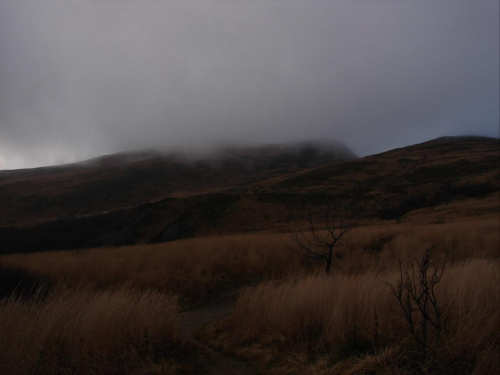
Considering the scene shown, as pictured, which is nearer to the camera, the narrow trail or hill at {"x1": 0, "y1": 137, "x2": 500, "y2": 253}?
the narrow trail

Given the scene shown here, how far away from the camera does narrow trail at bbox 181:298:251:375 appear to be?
464cm

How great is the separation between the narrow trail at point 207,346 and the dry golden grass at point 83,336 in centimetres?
71

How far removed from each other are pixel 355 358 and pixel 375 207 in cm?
3887

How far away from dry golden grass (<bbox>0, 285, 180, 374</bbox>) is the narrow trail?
0.71 meters

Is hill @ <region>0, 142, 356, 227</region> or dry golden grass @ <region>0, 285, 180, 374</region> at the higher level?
hill @ <region>0, 142, 356, 227</region>

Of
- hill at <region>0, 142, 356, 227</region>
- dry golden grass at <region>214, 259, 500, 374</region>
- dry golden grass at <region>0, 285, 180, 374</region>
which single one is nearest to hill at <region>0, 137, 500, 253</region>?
hill at <region>0, 142, 356, 227</region>

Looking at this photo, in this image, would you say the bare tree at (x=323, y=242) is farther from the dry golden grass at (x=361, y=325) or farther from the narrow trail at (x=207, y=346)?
the narrow trail at (x=207, y=346)

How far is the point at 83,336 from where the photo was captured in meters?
3.90

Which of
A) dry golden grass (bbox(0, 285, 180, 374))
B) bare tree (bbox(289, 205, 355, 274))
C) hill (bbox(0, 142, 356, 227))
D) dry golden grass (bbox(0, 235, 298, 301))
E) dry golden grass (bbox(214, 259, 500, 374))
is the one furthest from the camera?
hill (bbox(0, 142, 356, 227))

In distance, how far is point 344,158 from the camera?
145m

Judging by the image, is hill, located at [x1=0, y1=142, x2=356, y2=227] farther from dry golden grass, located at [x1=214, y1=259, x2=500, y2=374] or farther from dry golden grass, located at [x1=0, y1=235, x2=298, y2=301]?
dry golden grass, located at [x1=214, y1=259, x2=500, y2=374]

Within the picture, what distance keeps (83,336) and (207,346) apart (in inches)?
95.3

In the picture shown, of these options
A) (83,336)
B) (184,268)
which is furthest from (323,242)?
(83,336)

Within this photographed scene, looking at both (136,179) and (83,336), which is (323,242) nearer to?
(83,336)
